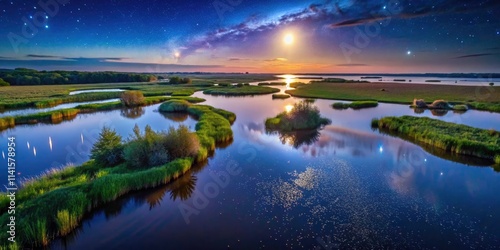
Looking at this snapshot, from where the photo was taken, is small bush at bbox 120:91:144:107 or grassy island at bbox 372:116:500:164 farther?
small bush at bbox 120:91:144:107

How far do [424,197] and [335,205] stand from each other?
5.03 metres

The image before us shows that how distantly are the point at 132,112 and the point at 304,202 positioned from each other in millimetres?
37287

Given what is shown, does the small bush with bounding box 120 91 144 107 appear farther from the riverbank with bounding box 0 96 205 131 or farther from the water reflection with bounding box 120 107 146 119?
the water reflection with bounding box 120 107 146 119

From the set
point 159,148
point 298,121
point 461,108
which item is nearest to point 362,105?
point 461,108

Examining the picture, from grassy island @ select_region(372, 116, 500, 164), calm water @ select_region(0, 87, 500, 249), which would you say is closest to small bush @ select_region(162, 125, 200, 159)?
calm water @ select_region(0, 87, 500, 249)

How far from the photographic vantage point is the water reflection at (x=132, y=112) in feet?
130

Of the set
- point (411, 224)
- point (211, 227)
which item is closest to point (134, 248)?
point (211, 227)

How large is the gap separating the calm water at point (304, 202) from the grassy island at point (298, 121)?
Answer: 6.77 metres

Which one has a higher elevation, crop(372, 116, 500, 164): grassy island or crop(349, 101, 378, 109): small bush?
crop(349, 101, 378, 109): small bush

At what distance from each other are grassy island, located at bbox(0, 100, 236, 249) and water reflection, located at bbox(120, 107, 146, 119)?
20.9 metres

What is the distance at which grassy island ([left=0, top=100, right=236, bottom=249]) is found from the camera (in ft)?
34.4

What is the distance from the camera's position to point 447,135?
2339 cm

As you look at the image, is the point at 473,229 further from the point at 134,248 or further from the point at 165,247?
the point at 134,248

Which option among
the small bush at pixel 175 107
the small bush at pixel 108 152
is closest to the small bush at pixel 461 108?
the small bush at pixel 175 107
